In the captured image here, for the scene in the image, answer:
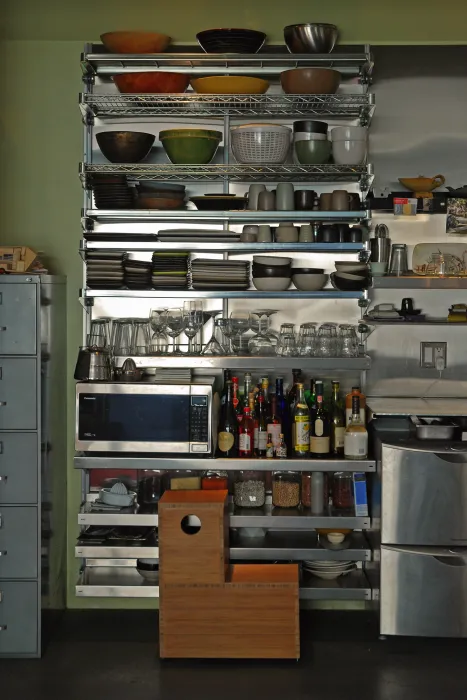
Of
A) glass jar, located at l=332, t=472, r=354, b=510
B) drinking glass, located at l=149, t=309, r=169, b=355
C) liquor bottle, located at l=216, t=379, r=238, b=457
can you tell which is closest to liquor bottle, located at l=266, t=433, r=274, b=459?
liquor bottle, located at l=216, t=379, r=238, b=457

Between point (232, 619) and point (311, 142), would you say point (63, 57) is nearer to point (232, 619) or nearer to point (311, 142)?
point (311, 142)

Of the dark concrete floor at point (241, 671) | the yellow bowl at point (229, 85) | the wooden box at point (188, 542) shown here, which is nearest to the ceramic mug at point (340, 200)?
the yellow bowl at point (229, 85)

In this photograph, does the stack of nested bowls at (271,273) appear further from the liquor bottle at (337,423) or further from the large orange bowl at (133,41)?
the large orange bowl at (133,41)

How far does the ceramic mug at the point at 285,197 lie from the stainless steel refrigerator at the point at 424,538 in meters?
1.18

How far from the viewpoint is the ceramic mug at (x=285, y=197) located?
4383 mm

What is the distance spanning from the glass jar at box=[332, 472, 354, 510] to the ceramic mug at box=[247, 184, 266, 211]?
51.2 inches

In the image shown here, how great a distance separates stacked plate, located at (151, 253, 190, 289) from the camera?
4.34 metres

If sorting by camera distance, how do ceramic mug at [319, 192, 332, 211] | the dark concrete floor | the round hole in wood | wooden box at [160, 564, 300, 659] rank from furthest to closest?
1. ceramic mug at [319, 192, 332, 211]
2. the round hole in wood
3. wooden box at [160, 564, 300, 659]
4. the dark concrete floor

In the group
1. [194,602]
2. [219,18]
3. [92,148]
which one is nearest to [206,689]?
[194,602]

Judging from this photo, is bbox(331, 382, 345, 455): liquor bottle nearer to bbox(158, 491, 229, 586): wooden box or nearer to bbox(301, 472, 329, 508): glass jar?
bbox(301, 472, 329, 508): glass jar

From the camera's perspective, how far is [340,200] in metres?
4.37

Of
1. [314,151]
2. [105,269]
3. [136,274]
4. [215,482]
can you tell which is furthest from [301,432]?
[314,151]

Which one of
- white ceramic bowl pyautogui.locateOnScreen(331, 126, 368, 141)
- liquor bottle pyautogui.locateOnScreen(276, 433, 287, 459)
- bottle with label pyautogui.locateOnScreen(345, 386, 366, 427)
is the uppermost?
white ceramic bowl pyautogui.locateOnScreen(331, 126, 368, 141)

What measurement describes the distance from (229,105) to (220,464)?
1.69 metres
